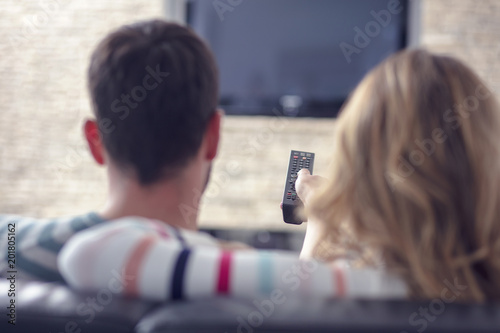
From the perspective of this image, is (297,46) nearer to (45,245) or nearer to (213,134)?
(213,134)

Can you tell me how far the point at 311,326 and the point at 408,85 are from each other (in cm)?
36

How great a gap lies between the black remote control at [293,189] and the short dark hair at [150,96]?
0.54 metres

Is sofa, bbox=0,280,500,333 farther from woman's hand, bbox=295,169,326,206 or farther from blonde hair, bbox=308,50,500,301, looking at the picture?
woman's hand, bbox=295,169,326,206

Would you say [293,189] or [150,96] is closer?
[150,96]

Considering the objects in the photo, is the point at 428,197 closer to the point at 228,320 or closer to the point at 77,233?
the point at 228,320

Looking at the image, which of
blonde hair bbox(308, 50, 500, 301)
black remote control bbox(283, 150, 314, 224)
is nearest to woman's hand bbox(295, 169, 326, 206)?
black remote control bbox(283, 150, 314, 224)

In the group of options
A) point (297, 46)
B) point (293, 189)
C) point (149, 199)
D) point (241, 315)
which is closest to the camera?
point (241, 315)

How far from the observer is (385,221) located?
0.79 meters

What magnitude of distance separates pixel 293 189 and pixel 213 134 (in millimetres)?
518

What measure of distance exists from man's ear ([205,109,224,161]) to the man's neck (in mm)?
90

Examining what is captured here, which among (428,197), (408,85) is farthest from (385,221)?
(408,85)

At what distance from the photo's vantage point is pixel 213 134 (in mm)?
1000

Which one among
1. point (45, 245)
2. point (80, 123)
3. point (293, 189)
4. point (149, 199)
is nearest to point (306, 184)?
point (293, 189)

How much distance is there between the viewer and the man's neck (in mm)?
896
